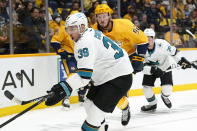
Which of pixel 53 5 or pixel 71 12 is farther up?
pixel 53 5

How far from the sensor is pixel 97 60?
10.7 ft

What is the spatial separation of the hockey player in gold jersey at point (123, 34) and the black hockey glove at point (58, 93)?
155 cm

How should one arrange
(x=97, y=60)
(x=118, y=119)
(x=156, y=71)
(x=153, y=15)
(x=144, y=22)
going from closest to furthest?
(x=97, y=60) → (x=118, y=119) → (x=156, y=71) → (x=144, y=22) → (x=153, y=15)

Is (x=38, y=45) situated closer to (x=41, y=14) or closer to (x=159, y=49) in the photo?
(x=41, y=14)

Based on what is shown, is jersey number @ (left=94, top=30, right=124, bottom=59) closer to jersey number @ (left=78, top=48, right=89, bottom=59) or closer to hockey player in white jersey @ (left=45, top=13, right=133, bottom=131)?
hockey player in white jersey @ (left=45, top=13, right=133, bottom=131)

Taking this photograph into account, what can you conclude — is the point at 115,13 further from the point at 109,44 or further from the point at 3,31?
the point at 109,44

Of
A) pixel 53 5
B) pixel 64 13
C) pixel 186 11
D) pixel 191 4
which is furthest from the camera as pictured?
pixel 191 4

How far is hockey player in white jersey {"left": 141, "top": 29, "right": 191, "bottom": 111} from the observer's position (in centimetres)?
552

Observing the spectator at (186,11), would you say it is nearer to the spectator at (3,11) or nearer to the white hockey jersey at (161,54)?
the white hockey jersey at (161,54)

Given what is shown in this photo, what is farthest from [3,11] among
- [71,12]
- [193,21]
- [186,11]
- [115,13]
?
[193,21]

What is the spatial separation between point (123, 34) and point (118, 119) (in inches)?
45.7

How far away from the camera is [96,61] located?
3.25m

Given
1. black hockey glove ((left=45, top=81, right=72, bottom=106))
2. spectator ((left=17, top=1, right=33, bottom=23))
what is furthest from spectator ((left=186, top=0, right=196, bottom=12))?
black hockey glove ((left=45, top=81, right=72, bottom=106))

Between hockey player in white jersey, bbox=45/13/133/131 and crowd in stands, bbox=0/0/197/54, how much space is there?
2713 mm
